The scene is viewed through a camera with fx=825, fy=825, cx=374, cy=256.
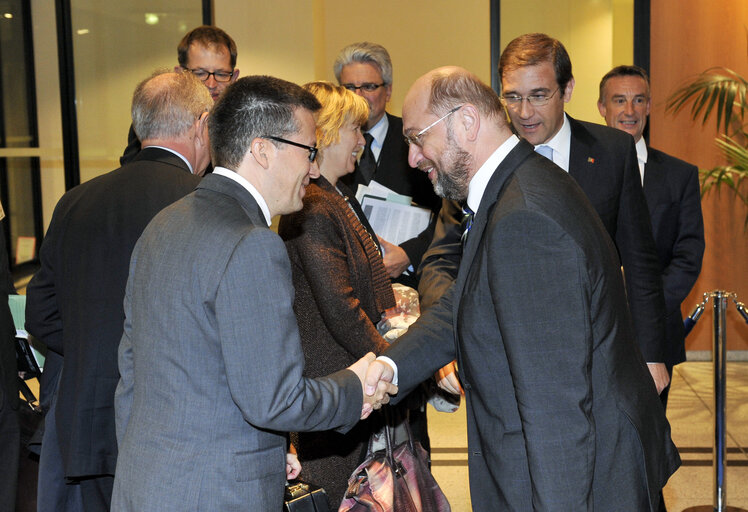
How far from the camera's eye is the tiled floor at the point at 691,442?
431cm

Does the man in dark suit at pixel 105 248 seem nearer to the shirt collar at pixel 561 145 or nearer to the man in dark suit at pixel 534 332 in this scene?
the man in dark suit at pixel 534 332

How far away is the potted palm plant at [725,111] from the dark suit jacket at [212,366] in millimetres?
4622

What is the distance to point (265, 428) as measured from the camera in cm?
185

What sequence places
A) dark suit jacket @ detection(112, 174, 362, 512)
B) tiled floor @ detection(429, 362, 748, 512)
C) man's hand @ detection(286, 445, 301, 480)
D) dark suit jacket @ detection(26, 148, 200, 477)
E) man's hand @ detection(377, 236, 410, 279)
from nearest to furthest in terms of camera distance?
dark suit jacket @ detection(112, 174, 362, 512)
man's hand @ detection(286, 445, 301, 480)
dark suit jacket @ detection(26, 148, 200, 477)
man's hand @ detection(377, 236, 410, 279)
tiled floor @ detection(429, 362, 748, 512)

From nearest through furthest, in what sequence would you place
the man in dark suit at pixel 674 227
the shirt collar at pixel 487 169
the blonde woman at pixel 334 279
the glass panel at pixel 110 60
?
the shirt collar at pixel 487 169, the blonde woman at pixel 334 279, the man in dark suit at pixel 674 227, the glass panel at pixel 110 60

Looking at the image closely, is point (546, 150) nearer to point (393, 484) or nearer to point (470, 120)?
point (470, 120)

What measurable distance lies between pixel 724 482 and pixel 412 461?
1.94 metres

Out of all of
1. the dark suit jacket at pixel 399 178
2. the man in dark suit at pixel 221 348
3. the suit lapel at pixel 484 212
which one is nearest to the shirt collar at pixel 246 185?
the man in dark suit at pixel 221 348

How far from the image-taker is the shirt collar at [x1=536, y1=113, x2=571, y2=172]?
3119mm

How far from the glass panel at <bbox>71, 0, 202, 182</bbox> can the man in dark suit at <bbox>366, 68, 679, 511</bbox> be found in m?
5.93

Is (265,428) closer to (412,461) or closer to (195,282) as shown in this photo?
(195,282)

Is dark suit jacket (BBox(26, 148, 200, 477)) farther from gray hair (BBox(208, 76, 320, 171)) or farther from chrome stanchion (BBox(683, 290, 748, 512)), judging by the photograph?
chrome stanchion (BBox(683, 290, 748, 512))

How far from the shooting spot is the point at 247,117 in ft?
6.44

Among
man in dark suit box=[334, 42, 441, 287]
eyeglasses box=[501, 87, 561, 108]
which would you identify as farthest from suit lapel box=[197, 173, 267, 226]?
man in dark suit box=[334, 42, 441, 287]
